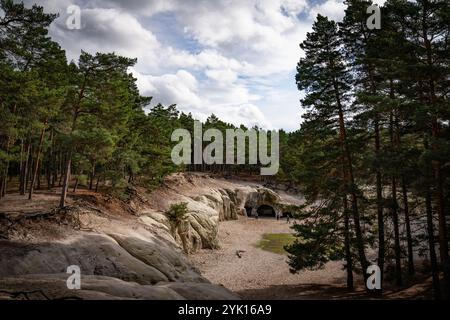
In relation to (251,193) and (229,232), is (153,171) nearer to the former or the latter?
(229,232)

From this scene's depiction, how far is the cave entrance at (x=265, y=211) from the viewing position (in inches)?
2443

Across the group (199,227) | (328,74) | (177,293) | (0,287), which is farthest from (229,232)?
(0,287)

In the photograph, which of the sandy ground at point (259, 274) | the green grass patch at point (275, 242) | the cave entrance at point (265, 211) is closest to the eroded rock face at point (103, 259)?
the sandy ground at point (259, 274)

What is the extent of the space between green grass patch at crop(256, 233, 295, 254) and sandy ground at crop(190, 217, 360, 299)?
101 centimetres

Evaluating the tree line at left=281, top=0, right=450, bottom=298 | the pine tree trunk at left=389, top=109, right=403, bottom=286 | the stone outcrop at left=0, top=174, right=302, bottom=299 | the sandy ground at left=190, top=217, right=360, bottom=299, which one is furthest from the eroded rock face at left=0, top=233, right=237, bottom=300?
the pine tree trunk at left=389, top=109, right=403, bottom=286

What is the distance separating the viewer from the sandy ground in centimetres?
2005

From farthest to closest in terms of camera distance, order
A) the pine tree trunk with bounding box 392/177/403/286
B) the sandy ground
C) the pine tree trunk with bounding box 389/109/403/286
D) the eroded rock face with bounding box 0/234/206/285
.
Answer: the sandy ground
the pine tree trunk with bounding box 392/177/403/286
the pine tree trunk with bounding box 389/109/403/286
the eroded rock face with bounding box 0/234/206/285

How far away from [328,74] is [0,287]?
1810 cm

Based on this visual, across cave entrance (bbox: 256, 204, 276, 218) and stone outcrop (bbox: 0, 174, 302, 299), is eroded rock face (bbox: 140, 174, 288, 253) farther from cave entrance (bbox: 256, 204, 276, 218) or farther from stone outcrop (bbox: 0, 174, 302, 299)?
cave entrance (bbox: 256, 204, 276, 218)

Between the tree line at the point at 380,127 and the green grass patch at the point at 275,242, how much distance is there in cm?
1558

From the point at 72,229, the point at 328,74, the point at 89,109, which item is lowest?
the point at 72,229

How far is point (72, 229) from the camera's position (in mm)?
16266

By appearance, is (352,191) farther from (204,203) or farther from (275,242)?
(204,203)
